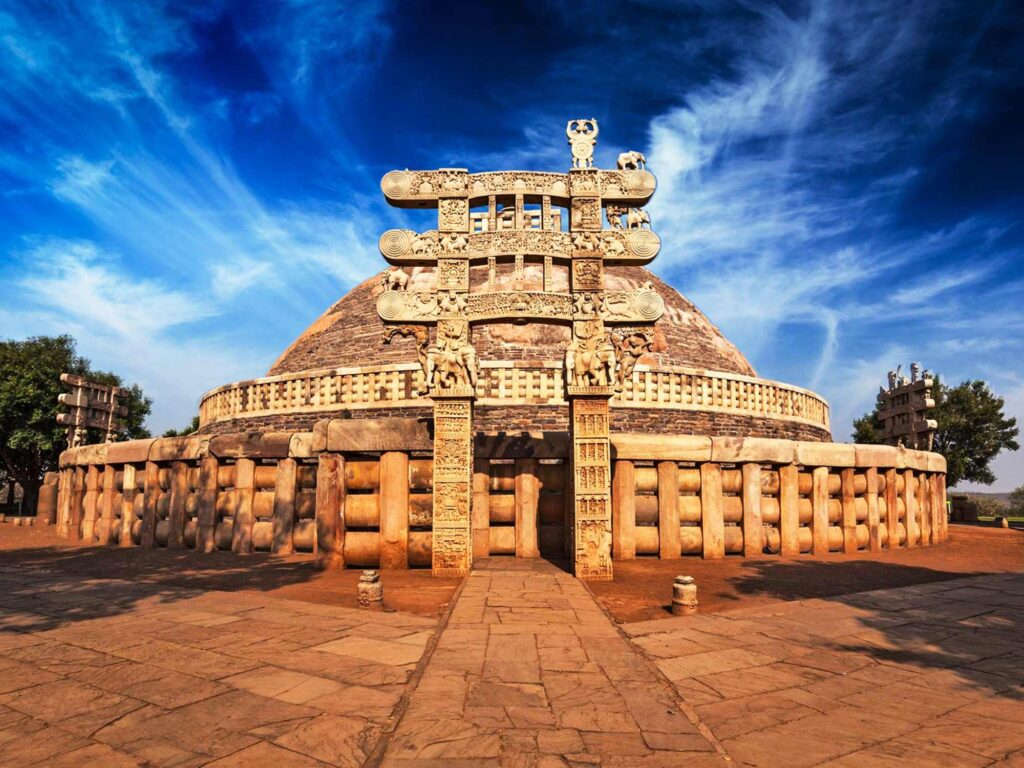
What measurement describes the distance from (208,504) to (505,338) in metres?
11.4

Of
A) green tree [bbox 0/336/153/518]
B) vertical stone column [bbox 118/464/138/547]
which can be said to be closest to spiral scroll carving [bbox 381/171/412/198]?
vertical stone column [bbox 118/464/138/547]

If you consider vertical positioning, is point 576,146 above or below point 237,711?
above

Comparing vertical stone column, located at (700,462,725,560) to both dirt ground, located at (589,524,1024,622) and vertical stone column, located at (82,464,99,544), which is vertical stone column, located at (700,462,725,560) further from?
vertical stone column, located at (82,464,99,544)

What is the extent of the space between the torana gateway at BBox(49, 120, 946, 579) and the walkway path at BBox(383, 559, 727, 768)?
3036 mm

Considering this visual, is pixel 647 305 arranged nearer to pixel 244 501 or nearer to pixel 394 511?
pixel 394 511

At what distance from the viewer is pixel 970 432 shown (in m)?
35.3

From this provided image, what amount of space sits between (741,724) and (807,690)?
0.81 m

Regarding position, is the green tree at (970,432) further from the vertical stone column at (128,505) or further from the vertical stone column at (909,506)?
the vertical stone column at (128,505)

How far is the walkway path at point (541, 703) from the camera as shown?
2664mm

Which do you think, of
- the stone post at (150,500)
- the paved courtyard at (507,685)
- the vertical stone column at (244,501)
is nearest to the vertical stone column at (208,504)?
the vertical stone column at (244,501)

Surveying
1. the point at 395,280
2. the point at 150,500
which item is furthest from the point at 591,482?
the point at 150,500

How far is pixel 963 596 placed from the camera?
668 centimetres

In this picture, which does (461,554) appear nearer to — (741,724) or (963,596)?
(741,724)

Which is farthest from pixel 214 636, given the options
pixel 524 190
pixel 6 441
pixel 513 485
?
pixel 6 441
